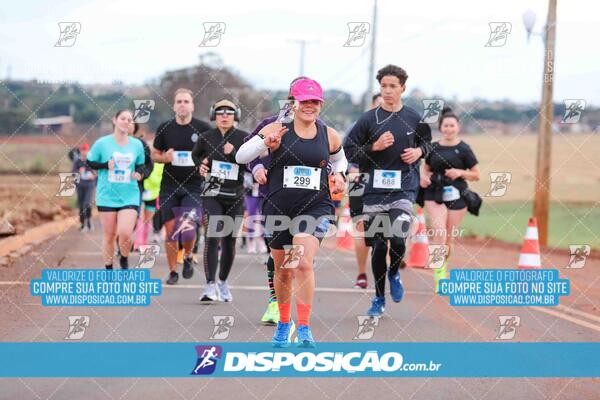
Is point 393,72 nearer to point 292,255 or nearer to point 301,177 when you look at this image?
point 301,177

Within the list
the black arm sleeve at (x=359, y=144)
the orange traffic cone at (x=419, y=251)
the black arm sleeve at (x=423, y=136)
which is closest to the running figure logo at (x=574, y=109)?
the black arm sleeve at (x=423, y=136)

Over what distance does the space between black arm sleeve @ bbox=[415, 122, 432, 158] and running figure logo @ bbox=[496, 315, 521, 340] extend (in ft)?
5.95

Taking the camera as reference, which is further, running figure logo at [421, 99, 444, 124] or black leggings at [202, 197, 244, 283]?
black leggings at [202, 197, 244, 283]

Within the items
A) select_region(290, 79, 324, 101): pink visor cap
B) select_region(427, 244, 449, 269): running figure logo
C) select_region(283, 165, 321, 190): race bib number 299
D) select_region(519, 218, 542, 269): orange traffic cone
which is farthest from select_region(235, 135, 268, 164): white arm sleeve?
select_region(519, 218, 542, 269): orange traffic cone

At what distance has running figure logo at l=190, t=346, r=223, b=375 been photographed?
8.56m

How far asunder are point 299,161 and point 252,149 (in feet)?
1.22

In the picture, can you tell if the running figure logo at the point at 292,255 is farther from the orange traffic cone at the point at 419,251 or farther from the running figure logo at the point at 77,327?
the orange traffic cone at the point at 419,251

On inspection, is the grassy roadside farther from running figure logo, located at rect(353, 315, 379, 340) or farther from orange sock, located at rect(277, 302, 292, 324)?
orange sock, located at rect(277, 302, 292, 324)

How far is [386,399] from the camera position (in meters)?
8.47

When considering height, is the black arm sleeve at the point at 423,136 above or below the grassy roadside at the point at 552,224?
above

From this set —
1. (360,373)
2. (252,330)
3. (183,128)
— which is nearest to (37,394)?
(360,373)

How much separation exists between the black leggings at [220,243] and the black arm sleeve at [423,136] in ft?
7.12

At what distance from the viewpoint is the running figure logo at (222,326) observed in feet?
35.7

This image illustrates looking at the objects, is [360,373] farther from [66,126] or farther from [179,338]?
[66,126]
